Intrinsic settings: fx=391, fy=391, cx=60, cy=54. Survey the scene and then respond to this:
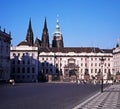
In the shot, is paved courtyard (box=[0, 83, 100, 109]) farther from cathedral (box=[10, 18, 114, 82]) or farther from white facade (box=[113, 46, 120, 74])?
white facade (box=[113, 46, 120, 74])

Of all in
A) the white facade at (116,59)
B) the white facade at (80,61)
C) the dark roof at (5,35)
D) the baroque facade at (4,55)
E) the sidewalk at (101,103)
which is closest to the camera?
the sidewalk at (101,103)

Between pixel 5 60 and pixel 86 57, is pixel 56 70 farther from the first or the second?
pixel 5 60

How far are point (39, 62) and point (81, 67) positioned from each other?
17.1 metres

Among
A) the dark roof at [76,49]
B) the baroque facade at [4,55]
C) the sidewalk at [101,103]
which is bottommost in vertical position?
the sidewalk at [101,103]

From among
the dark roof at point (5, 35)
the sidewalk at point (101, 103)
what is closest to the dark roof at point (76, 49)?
the dark roof at point (5, 35)

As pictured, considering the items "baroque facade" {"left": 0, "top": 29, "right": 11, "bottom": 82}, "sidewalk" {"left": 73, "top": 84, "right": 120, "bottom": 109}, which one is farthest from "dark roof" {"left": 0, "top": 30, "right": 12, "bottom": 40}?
"sidewalk" {"left": 73, "top": 84, "right": 120, "bottom": 109}

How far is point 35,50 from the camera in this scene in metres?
136

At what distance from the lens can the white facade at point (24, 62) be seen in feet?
441

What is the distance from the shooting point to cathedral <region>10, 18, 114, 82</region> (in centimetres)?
13538

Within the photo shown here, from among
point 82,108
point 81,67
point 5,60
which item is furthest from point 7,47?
point 82,108

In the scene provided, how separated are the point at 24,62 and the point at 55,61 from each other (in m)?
19.2

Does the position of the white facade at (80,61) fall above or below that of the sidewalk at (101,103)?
above

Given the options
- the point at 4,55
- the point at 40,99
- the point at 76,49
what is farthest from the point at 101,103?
the point at 76,49

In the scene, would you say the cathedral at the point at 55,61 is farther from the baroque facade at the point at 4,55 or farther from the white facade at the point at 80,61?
the baroque facade at the point at 4,55
